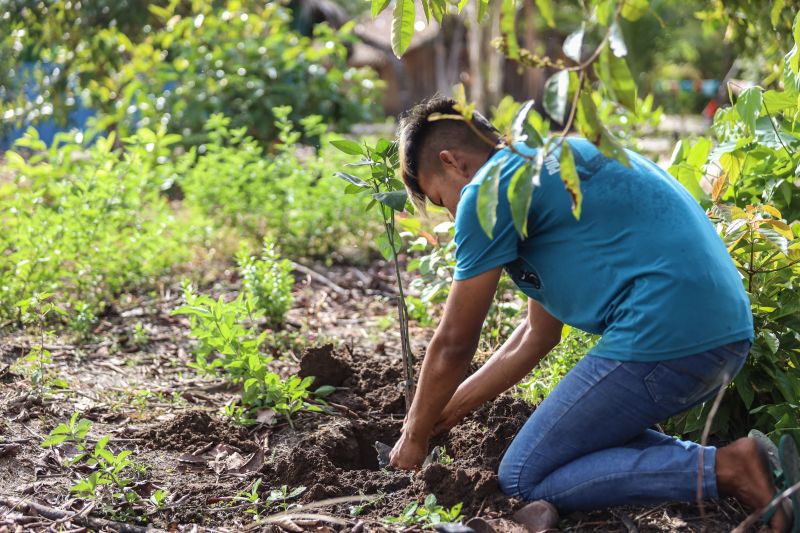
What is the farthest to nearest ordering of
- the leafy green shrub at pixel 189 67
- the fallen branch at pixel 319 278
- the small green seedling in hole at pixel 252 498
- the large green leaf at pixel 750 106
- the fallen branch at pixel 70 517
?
the leafy green shrub at pixel 189 67 < the fallen branch at pixel 319 278 < the large green leaf at pixel 750 106 < the small green seedling in hole at pixel 252 498 < the fallen branch at pixel 70 517

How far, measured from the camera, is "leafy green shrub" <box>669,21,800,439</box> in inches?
A: 124

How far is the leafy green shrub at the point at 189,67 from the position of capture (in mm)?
8766

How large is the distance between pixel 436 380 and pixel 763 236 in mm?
1200

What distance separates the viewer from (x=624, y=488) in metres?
2.73

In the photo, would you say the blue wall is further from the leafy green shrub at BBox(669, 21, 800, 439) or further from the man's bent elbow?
the man's bent elbow

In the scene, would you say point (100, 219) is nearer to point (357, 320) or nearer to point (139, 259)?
point (139, 259)

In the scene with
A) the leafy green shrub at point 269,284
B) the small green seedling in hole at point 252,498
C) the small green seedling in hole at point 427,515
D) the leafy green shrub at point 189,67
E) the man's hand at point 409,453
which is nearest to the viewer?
the small green seedling in hole at point 427,515

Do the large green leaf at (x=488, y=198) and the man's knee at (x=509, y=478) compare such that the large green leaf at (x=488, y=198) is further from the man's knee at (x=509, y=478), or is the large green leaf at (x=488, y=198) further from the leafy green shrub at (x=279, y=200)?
the leafy green shrub at (x=279, y=200)

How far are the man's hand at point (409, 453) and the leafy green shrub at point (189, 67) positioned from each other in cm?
589

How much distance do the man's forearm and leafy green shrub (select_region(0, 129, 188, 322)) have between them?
2.40m

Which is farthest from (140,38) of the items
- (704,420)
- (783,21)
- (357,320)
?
(704,420)

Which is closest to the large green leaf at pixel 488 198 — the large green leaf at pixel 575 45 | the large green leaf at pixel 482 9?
the large green leaf at pixel 575 45

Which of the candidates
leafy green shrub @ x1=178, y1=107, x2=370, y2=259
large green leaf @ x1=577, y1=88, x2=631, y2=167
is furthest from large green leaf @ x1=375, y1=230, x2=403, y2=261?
leafy green shrub @ x1=178, y1=107, x2=370, y2=259

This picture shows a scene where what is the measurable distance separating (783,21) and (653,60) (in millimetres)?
23226
